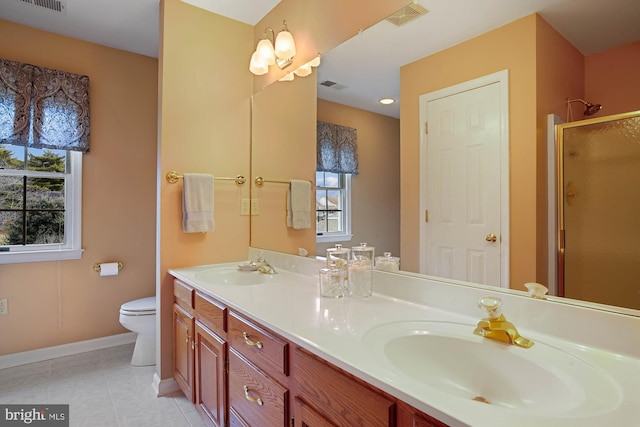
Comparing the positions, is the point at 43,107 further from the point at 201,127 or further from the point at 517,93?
the point at 517,93

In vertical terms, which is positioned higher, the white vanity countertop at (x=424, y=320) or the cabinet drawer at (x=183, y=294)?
the white vanity countertop at (x=424, y=320)

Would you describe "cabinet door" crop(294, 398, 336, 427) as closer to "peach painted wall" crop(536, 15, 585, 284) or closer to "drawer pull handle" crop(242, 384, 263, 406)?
"drawer pull handle" crop(242, 384, 263, 406)

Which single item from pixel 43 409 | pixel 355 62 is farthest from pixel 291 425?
pixel 43 409

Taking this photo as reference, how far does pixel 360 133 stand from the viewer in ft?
5.45

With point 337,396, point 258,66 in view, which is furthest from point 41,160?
point 337,396

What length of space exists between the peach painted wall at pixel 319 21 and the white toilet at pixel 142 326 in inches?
71.5

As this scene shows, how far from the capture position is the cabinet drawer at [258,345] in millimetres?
1116

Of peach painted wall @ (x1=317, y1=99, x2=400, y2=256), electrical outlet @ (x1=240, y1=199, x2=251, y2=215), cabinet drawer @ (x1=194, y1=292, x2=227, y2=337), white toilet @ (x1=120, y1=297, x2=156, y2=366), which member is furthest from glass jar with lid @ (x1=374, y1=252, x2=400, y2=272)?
white toilet @ (x1=120, y1=297, x2=156, y2=366)

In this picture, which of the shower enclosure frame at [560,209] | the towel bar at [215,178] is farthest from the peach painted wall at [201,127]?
the shower enclosure frame at [560,209]

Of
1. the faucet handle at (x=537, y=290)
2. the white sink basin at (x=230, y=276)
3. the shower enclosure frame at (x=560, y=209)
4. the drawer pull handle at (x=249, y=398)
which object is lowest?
the drawer pull handle at (x=249, y=398)

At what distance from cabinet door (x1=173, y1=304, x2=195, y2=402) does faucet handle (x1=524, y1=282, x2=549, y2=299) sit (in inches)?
62.1

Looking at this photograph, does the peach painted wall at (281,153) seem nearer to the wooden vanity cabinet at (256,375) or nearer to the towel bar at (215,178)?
the towel bar at (215,178)

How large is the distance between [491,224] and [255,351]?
0.95 metres

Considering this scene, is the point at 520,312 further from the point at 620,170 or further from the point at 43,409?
the point at 43,409
